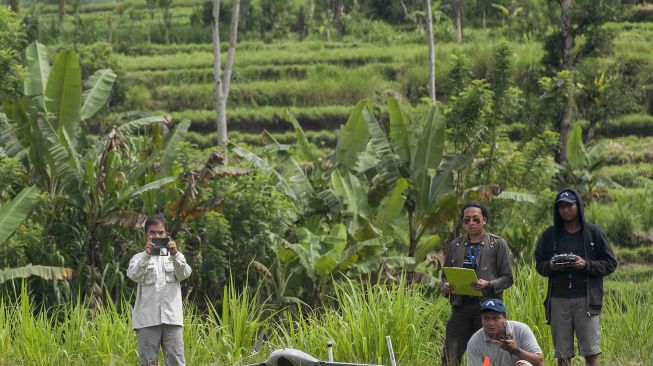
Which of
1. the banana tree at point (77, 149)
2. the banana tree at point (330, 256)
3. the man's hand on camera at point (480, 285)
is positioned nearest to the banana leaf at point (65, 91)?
the banana tree at point (77, 149)

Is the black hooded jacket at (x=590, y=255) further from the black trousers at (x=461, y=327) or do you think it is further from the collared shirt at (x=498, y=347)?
the collared shirt at (x=498, y=347)

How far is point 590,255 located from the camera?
8.07 metres

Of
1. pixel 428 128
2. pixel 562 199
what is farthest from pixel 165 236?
pixel 428 128

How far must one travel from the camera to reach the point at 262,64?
32.3 m

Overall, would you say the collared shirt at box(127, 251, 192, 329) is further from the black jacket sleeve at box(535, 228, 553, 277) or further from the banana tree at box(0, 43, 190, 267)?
the banana tree at box(0, 43, 190, 267)

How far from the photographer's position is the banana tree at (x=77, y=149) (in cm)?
1365

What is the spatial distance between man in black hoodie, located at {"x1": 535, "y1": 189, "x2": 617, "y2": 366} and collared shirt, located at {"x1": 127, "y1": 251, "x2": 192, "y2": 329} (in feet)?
8.09

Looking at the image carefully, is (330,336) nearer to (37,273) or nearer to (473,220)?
(473,220)

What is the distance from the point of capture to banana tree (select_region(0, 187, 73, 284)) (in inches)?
488

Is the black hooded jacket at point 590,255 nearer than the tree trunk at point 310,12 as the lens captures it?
Yes

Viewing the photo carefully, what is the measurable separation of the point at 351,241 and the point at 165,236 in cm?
664

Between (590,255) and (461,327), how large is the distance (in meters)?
1.01

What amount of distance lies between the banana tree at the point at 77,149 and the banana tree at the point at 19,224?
37.6 inches

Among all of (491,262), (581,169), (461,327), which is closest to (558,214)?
(491,262)
